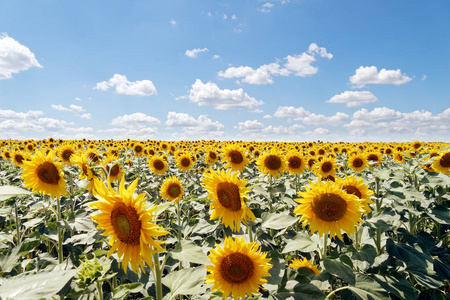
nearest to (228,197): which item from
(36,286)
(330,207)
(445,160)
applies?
(330,207)

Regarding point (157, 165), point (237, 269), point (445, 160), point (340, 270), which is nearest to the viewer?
point (237, 269)

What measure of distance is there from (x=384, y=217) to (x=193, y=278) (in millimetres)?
2212

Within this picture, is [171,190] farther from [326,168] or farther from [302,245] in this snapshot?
[326,168]

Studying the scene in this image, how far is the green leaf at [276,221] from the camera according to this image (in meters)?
2.53

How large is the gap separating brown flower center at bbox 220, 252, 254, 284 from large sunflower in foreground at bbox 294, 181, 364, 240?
803mm

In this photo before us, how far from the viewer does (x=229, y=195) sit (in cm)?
257

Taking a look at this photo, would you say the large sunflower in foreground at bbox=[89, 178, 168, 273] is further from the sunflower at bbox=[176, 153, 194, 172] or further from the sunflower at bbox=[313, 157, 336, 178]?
the sunflower at bbox=[176, 153, 194, 172]

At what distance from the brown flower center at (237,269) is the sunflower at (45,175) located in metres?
2.50

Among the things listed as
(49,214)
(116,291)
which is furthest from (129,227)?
(49,214)

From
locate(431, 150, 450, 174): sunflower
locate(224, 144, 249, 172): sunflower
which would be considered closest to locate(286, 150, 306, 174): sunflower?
locate(224, 144, 249, 172): sunflower

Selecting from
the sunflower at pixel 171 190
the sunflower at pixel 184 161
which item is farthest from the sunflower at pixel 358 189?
the sunflower at pixel 184 161

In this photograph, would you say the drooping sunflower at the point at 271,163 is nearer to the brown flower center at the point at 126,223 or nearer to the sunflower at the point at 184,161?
the brown flower center at the point at 126,223

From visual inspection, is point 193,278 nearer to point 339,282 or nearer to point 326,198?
point 326,198

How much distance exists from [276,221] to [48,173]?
115 inches
